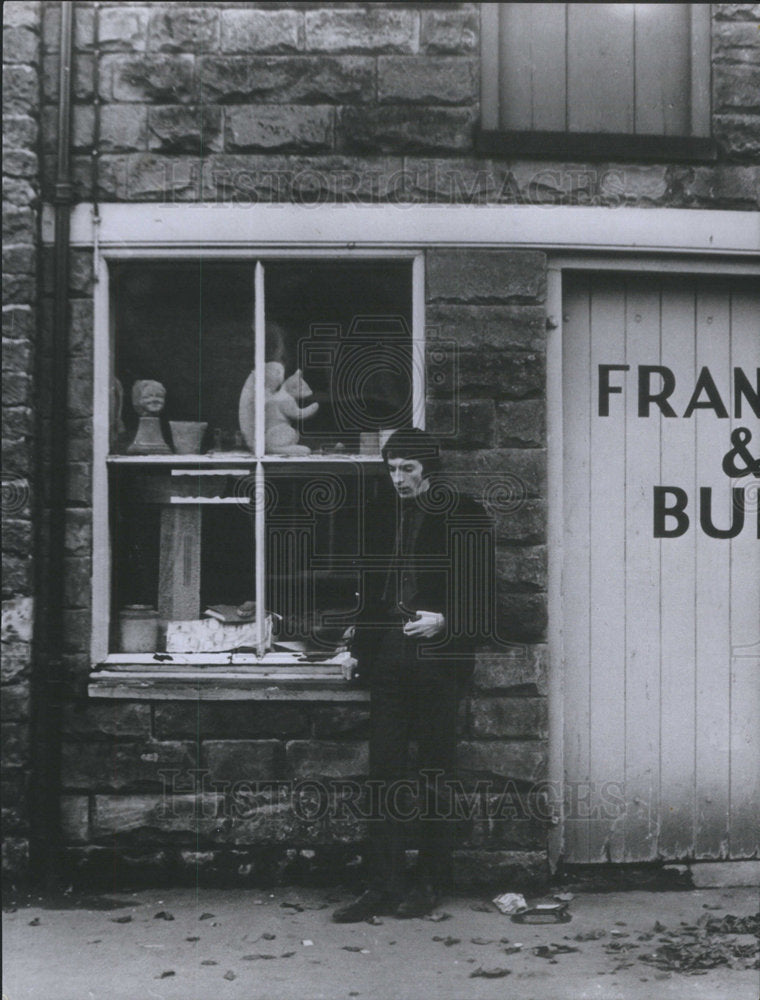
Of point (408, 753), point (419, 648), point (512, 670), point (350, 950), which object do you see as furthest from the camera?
point (512, 670)

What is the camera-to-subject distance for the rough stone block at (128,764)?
5.24 metres

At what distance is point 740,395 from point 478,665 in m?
1.75

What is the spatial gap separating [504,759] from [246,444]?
5.95 ft

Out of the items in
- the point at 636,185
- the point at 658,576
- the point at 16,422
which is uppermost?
the point at 636,185

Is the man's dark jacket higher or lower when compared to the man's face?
lower

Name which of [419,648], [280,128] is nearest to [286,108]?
[280,128]

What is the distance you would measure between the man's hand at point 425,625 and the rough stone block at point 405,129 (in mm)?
2039

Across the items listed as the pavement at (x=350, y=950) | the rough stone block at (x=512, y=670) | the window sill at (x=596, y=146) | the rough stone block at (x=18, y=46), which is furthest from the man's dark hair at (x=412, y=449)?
the rough stone block at (x=18, y=46)

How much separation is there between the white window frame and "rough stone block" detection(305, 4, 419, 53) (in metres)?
0.71

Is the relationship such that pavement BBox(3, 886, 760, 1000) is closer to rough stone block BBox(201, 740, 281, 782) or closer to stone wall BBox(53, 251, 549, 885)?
stone wall BBox(53, 251, 549, 885)

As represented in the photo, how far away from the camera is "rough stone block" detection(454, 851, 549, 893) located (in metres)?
5.20

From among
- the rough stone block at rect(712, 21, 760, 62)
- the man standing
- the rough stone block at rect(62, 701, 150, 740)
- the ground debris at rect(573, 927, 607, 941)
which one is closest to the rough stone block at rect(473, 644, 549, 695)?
the man standing

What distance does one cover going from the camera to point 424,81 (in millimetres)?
5262

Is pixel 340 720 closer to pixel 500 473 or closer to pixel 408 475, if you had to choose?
pixel 408 475
